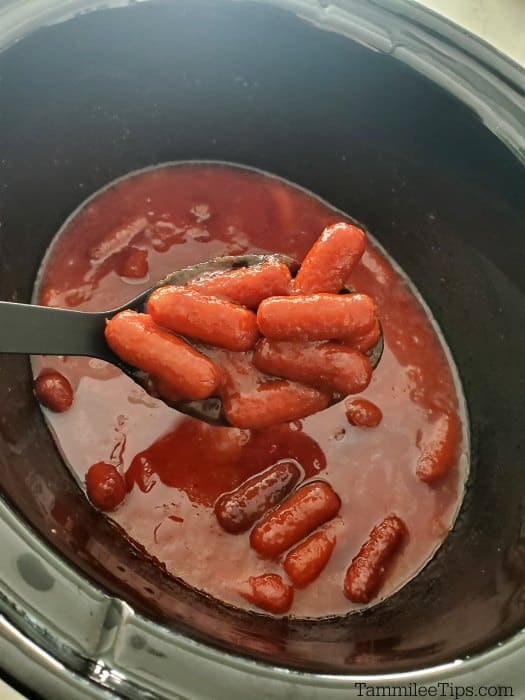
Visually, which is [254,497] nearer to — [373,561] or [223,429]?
[223,429]

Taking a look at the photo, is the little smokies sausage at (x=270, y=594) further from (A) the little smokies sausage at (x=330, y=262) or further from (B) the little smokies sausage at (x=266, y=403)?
(A) the little smokies sausage at (x=330, y=262)

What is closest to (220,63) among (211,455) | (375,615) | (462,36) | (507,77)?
(462,36)

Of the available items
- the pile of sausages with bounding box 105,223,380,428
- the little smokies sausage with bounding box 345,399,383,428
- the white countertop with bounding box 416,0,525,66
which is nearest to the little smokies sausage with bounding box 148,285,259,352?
the pile of sausages with bounding box 105,223,380,428

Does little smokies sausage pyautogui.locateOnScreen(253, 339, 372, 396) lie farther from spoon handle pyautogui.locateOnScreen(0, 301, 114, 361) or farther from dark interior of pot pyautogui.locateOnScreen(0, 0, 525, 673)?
dark interior of pot pyautogui.locateOnScreen(0, 0, 525, 673)

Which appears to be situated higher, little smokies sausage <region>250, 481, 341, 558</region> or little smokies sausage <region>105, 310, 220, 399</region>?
little smokies sausage <region>105, 310, 220, 399</region>

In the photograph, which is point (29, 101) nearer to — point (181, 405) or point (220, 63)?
point (220, 63)
